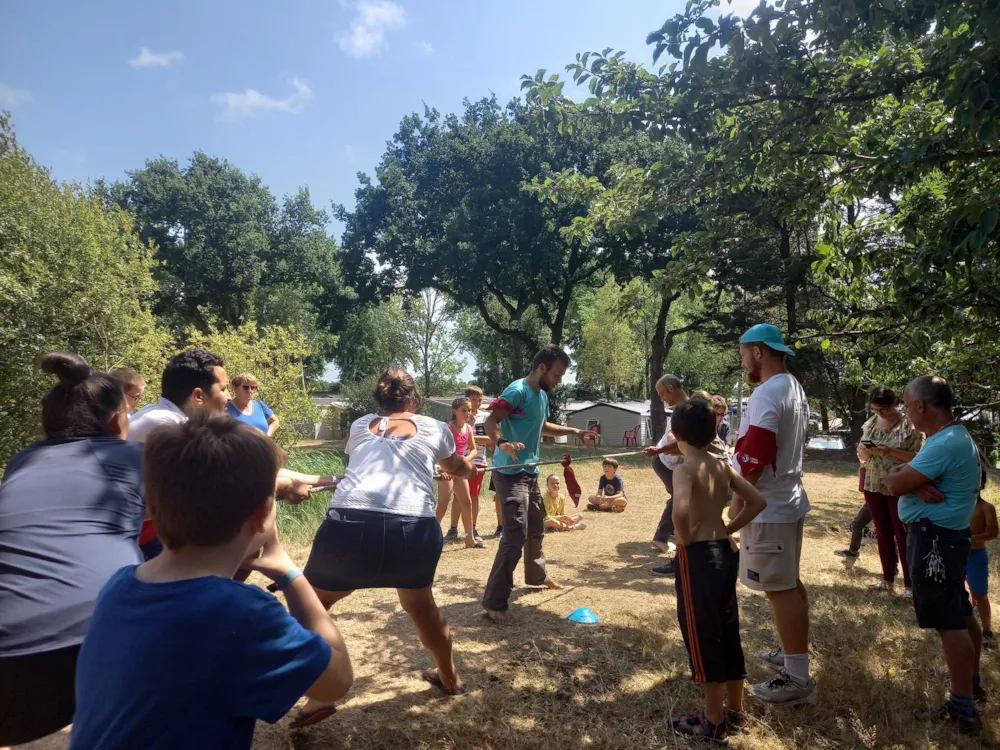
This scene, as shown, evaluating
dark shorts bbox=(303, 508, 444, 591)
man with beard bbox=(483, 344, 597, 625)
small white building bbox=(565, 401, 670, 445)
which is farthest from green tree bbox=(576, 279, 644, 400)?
dark shorts bbox=(303, 508, 444, 591)

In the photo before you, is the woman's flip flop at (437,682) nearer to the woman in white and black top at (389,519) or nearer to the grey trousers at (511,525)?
the woman in white and black top at (389,519)

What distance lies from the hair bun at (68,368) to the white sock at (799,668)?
3654mm

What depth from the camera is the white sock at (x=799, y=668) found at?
3.37 metres

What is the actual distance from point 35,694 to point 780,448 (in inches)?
132

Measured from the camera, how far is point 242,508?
138 centimetres

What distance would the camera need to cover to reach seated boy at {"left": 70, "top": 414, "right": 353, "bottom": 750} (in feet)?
4.17

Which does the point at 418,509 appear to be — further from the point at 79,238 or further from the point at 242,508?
the point at 79,238

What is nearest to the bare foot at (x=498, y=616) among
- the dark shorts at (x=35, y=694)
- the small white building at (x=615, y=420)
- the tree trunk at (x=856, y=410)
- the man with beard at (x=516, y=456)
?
the man with beard at (x=516, y=456)

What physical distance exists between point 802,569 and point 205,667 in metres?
6.19

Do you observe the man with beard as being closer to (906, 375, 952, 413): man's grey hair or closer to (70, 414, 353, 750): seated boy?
(906, 375, 952, 413): man's grey hair

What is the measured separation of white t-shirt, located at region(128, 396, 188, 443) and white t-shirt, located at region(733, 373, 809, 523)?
2.88 metres

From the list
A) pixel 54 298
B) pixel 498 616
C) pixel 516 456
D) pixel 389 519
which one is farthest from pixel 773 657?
pixel 54 298

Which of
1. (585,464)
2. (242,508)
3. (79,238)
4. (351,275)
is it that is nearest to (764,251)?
(585,464)

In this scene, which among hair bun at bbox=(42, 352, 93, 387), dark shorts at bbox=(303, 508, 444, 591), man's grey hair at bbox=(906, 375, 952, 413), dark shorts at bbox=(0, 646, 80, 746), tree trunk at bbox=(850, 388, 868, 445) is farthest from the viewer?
tree trunk at bbox=(850, 388, 868, 445)
